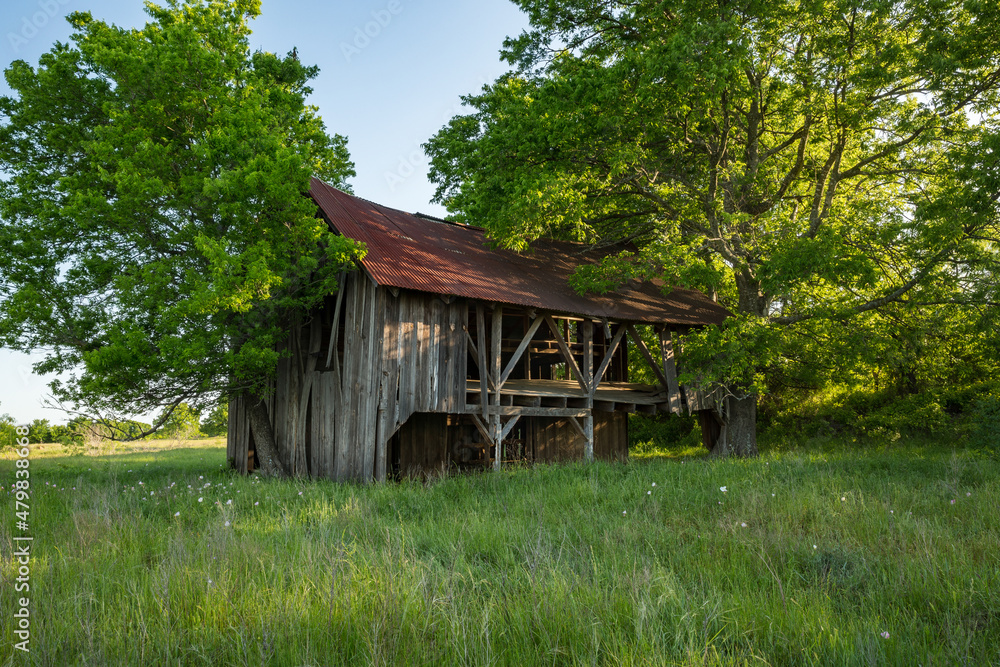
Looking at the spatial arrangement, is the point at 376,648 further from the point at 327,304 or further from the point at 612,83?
the point at 612,83

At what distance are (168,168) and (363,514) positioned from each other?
8747 mm

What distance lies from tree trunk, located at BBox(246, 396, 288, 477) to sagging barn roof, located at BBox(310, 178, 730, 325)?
15.7ft

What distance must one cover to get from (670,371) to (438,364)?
7.62 meters

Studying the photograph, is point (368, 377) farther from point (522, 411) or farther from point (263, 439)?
point (522, 411)

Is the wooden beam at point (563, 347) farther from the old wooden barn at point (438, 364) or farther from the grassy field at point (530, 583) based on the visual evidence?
the grassy field at point (530, 583)

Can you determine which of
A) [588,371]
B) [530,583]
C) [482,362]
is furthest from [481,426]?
[530,583]

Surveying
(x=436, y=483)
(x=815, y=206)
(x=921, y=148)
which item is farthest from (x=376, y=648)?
(x=921, y=148)

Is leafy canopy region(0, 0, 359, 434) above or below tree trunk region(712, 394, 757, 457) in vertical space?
above

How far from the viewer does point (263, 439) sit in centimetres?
1462

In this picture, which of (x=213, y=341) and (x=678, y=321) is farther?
(x=678, y=321)

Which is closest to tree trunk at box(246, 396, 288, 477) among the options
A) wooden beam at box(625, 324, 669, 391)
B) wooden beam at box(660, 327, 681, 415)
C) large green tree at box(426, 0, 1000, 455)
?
large green tree at box(426, 0, 1000, 455)

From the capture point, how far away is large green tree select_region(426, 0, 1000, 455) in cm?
1344

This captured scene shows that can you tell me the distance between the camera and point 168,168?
12438mm

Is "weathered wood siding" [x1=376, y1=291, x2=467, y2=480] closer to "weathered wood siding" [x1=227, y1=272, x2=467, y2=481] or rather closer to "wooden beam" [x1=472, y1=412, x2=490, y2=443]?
"weathered wood siding" [x1=227, y1=272, x2=467, y2=481]
